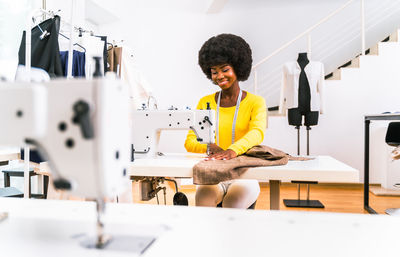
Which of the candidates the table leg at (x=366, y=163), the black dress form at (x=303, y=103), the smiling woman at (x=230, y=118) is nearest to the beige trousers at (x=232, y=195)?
the smiling woman at (x=230, y=118)

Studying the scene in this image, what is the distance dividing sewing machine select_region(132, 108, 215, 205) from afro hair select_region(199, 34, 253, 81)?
1.39 ft

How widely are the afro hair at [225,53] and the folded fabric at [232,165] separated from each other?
0.65 m

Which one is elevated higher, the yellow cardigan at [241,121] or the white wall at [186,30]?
the white wall at [186,30]

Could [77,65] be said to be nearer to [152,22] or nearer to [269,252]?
[269,252]

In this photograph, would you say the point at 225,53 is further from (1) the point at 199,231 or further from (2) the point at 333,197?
(2) the point at 333,197

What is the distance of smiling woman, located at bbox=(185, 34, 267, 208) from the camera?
1.51 metres

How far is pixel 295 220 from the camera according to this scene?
76cm

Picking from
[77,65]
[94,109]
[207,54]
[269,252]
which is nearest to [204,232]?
[269,252]

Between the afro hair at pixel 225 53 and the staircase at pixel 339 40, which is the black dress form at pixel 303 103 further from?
the staircase at pixel 339 40

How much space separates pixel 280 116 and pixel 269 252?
4098 mm

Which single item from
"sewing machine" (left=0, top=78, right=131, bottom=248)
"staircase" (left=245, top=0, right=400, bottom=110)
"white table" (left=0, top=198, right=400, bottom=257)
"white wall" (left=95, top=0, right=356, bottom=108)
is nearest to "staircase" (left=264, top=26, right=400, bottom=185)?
"staircase" (left=245, top=0, right=400, bottom=110)

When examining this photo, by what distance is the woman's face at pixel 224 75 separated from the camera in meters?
1.82

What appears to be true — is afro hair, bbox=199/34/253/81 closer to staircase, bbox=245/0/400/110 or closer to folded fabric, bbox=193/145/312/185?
folded fabric, bbox=193/145/312/185

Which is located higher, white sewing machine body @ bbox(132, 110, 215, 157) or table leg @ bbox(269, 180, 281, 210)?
white sewing machine body @ bbox(132, 110, 215, 157)
